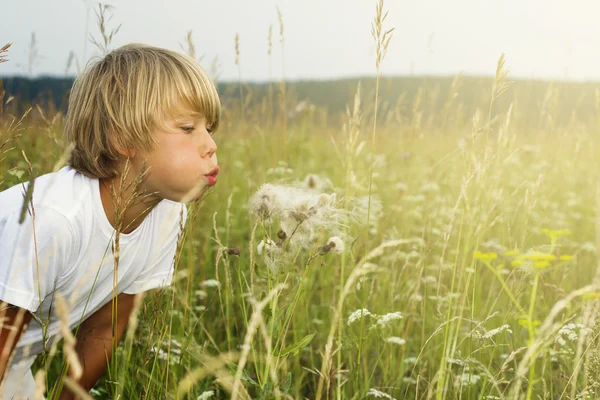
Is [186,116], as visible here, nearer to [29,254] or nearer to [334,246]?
[29,254]

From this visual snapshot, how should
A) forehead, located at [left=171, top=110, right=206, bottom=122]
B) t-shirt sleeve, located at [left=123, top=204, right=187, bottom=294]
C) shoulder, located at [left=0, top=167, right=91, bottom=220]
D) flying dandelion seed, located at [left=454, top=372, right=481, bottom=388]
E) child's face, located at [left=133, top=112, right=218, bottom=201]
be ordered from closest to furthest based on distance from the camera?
flying dandelion seed, located at [left=454, top=372, right=481, bottom=388] < shoulder, located at [left=0, top=167, right=91, bottom=220] < child's face, located at [left=133, top=112, right=218, bottom=201] < forehead, located at [left=171, top=110, right=206, bottom=122] < t-shirt sleeve, located at [left=123, top=204, right=187, bottom=294]

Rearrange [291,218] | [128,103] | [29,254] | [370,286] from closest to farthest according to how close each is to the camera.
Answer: [291,218], [29,254], [128,103], [370,286]

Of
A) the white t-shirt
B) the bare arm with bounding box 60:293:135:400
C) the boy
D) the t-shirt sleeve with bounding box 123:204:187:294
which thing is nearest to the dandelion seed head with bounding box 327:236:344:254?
the white t-shirt

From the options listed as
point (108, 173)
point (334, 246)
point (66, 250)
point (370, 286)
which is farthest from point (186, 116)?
point (370, 286)

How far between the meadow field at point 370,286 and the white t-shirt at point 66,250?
6.0 inches

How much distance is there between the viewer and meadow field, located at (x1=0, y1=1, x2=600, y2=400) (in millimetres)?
1427

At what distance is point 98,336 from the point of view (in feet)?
7.97

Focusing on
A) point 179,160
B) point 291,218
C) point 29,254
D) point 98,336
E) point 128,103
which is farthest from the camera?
point 98,336

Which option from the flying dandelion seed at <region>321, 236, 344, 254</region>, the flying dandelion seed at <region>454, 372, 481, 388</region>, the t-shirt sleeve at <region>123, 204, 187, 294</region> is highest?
the flying dandelion seed at <region>321, 236, 344, 254</region>

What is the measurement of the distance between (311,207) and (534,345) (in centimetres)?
70

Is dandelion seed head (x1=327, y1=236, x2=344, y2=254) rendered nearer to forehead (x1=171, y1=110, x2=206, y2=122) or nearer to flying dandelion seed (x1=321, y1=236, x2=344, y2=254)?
flying dandelion seed (x1=321, y1=236, x2=344, y2=254)

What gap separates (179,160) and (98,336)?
101 cm

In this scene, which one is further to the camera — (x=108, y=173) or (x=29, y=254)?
(x=108, y=173)

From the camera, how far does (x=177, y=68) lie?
2096 millimetres
